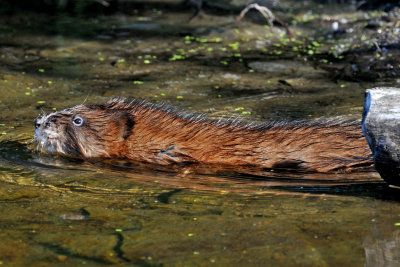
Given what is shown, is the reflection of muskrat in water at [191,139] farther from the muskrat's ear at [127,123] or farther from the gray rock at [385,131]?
the gray rock at [385,131]

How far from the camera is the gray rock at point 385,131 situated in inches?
174

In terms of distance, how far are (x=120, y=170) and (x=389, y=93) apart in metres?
2.29

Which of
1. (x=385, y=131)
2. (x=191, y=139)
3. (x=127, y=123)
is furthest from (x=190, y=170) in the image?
(x=385, y=131)

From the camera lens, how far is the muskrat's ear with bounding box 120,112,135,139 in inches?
234

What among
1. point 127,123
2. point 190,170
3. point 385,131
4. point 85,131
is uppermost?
point 385,131

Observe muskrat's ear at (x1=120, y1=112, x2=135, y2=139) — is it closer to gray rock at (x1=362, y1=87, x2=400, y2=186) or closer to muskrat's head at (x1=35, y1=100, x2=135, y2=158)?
muskrat's head at (x1=35, y1=100, x2=135, y2=158)

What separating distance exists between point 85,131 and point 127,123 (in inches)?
16.0

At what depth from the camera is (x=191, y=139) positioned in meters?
5.78

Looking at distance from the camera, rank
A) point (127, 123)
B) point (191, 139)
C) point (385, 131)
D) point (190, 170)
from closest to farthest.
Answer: point (385, 131), point (190, 170), point (191, 139), point (127, 123)

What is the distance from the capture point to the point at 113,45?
1026cm

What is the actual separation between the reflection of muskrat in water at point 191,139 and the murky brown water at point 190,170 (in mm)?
172

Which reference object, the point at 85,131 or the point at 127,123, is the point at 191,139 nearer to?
the point at 127,123

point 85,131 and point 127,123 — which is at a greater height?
point 127,123

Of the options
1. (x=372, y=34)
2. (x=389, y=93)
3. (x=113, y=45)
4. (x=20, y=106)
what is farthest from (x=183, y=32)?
(x=389, y=93)
